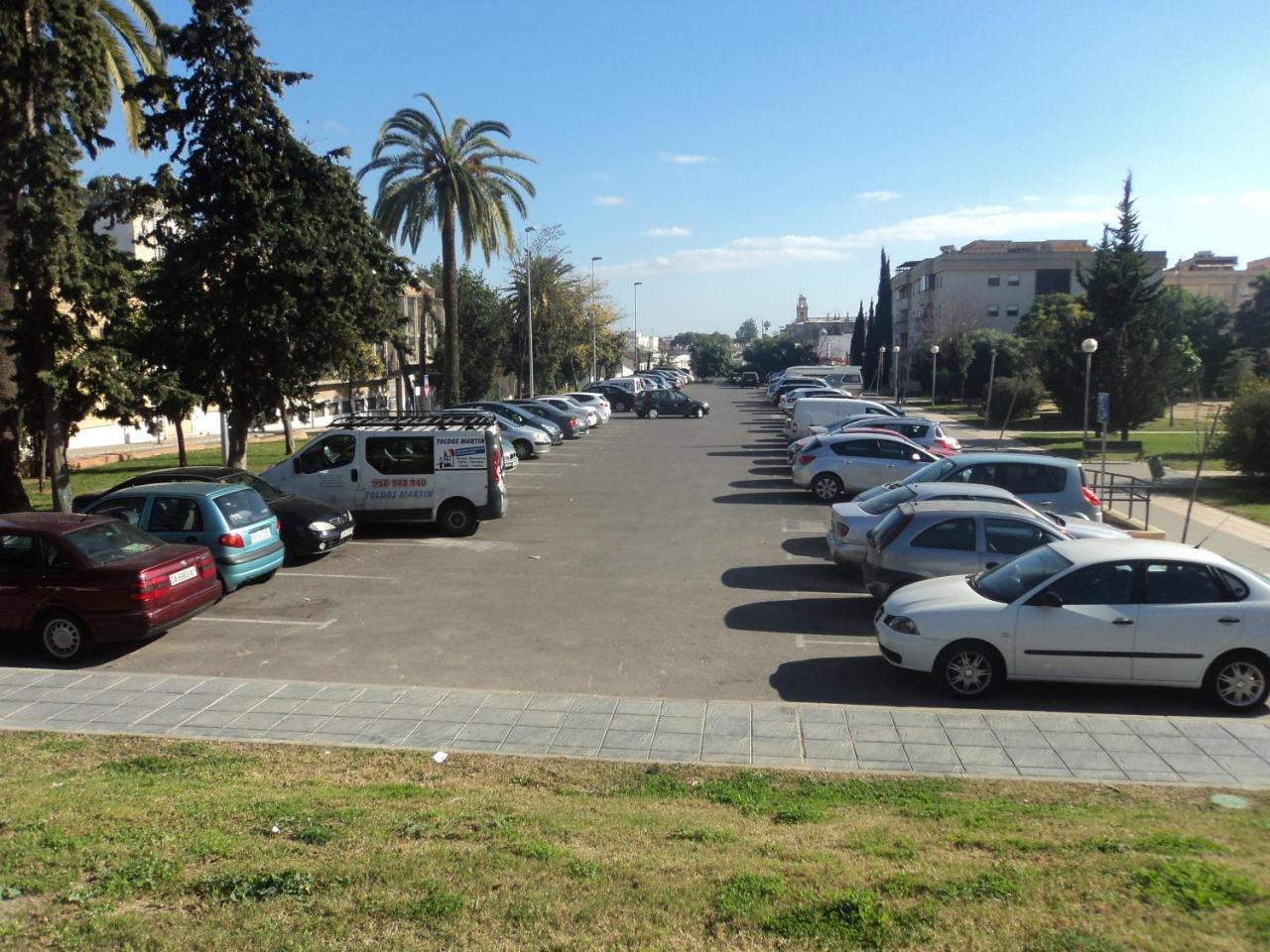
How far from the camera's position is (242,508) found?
13484 mm

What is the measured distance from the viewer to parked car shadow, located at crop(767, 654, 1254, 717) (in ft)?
30.2

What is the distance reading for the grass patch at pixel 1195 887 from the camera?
4.54 metres

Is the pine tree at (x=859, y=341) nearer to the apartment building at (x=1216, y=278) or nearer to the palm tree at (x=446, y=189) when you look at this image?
the apartment building at (x=1216, y=278)

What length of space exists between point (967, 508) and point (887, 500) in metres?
2.40

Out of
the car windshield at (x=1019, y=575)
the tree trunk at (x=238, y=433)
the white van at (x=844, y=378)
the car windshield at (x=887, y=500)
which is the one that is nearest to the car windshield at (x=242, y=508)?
the tree trunk at (x=238, y=433)

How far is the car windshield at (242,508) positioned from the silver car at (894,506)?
26.4 feet

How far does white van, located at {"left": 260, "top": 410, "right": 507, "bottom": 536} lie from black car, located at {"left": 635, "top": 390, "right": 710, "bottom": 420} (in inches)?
1318

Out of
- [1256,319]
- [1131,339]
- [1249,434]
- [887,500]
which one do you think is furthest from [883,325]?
[887,500]

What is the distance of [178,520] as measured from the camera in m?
13.1

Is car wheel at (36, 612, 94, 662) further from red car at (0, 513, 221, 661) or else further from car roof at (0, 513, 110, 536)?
car roof at (0, 513, 110, 536)

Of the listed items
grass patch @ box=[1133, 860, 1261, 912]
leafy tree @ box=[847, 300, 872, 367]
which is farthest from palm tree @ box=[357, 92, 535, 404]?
leafy tree @ box=[847, 300, 872, 367]

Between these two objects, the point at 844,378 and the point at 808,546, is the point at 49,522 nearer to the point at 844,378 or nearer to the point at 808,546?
the point at 808,546

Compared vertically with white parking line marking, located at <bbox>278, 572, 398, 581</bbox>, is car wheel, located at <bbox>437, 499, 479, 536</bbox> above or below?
above

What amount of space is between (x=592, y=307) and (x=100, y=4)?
178 feet
